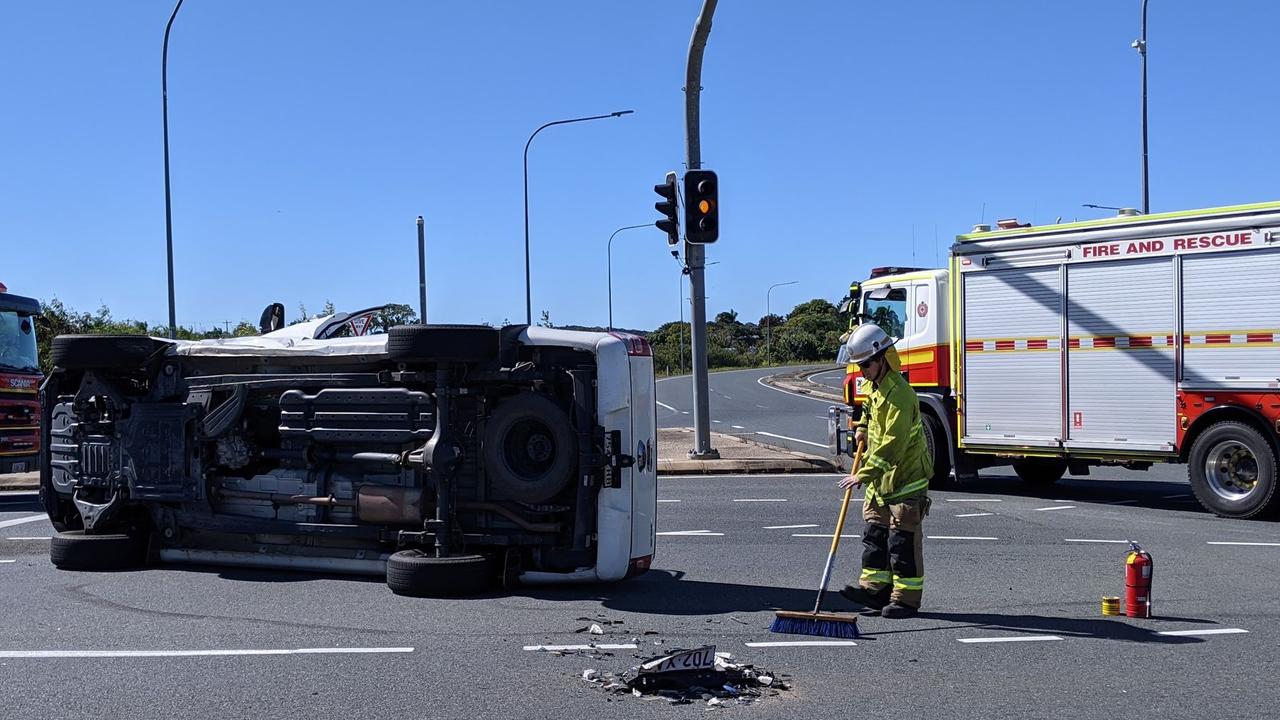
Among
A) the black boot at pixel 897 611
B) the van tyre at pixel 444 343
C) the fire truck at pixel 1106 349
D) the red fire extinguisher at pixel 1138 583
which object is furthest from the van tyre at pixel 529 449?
the fire truck at pixel 1106 349

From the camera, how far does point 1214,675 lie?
6.20m

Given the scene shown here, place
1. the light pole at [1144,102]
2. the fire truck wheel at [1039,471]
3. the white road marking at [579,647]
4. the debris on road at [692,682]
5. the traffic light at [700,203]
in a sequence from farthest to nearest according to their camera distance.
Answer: the light pole at [1144,102]
the traffic light at [700,203]
the fire truck wheel at [1039,471]
the white road marking at [579,647]
the debris on road at [692,682]

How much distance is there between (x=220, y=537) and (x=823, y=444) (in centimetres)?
1585

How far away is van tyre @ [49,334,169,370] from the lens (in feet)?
31.2

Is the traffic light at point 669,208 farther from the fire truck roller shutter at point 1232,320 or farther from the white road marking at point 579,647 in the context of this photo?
the white road marking at point 579,647

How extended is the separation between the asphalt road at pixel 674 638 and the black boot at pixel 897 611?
118 mm

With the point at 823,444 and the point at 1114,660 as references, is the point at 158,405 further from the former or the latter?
the point at 823,444

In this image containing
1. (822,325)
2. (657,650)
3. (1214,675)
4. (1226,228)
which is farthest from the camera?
(822,325)

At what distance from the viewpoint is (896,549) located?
763 centimetres

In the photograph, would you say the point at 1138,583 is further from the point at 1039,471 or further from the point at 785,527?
the point at 1039,471

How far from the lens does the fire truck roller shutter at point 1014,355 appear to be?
47.2 feet

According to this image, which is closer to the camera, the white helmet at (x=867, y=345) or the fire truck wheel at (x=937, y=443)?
the white helmet at (x=867, y=345)

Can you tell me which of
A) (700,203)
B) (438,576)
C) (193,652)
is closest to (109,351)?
(438,576)

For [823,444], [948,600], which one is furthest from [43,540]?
[823,444]
